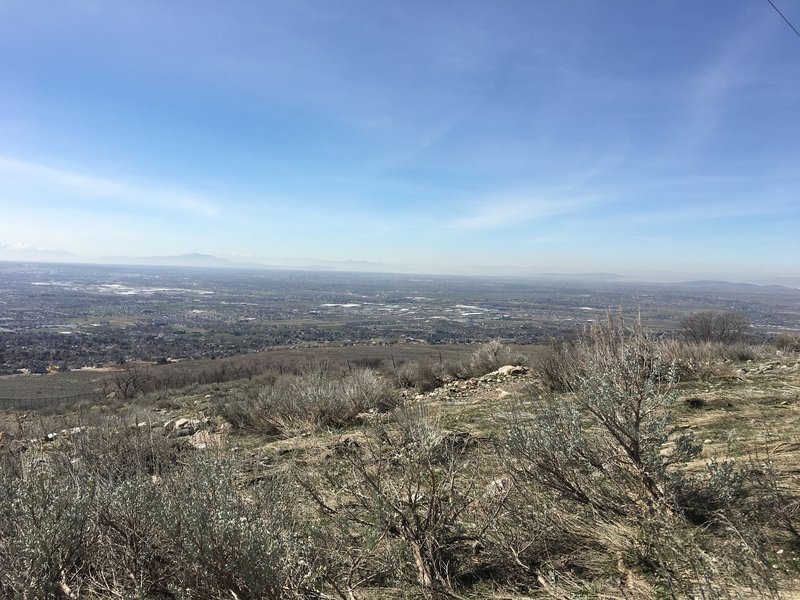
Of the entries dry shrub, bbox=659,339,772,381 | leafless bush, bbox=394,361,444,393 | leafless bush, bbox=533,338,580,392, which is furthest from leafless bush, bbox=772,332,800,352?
leafless bush, bbox=394,361,444,393

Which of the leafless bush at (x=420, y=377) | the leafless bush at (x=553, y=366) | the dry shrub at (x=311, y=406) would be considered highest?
the leafless bush at (x=553, y=366)

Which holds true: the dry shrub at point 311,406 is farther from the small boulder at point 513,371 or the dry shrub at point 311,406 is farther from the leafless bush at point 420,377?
the small boulder at point 513,371

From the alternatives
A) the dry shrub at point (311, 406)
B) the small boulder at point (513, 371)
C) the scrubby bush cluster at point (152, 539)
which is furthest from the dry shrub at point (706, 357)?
the scrubby bush cluster at point (152, 539)

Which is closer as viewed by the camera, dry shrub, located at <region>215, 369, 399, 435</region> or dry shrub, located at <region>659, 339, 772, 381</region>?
dry shrub, located at <region>215, 369, 399, 435</region>

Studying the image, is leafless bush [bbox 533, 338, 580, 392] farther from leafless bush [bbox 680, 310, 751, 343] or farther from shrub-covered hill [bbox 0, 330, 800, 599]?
leafless bush [bbox 680, 310, 751, 343]

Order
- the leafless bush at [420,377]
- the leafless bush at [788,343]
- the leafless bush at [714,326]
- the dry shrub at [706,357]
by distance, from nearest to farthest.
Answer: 1. the dry shrub at [706,357]
2. the leafless bush at [420,377]
3. the leafless bush at [788,343]
4. the leafless bush at [714,326]

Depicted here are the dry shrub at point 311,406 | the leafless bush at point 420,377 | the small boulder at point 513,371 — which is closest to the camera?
the dry shrub at point 311,406

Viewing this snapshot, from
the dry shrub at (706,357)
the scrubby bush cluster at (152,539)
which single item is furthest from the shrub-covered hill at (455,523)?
the dry shrub at (706,357)

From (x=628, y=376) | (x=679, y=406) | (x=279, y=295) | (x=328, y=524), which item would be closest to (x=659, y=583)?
(x=628, y=376)

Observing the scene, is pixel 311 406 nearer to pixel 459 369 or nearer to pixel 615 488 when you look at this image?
pixel 615 488

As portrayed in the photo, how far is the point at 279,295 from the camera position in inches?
4887

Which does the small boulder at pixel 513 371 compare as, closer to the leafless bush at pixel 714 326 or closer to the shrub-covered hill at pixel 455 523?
the shrub-covered hill at pixel 455 523

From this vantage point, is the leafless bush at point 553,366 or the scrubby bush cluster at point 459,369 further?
the scrubby bush cluster at point 459,369

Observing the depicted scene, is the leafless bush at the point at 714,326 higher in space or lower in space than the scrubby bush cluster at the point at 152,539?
lower
